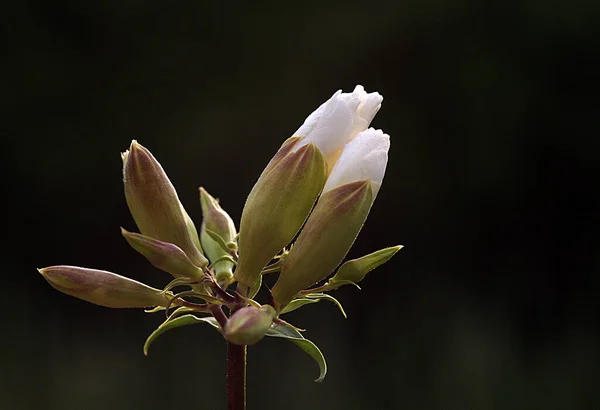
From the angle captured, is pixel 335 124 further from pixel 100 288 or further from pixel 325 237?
pixel 100 288

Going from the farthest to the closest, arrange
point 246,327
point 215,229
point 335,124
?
point 215,229 → point 335,124 → point 246,327

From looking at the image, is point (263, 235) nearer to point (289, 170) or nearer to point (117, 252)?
point (289, 170)

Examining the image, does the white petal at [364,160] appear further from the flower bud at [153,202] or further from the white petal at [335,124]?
the flower bud at [153,202]

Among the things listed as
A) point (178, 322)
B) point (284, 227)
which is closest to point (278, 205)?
point (284, 227)

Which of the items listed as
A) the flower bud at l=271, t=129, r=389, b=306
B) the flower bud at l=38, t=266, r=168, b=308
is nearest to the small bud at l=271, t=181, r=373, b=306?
the flower bud at l=271, t=129, r=389, b=306

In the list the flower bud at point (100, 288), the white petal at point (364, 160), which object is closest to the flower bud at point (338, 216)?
the white petal at point (364, 160)

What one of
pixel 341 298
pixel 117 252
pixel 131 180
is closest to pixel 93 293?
pixel 131 180

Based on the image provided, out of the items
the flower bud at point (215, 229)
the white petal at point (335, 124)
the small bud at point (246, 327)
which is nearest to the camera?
the small bud at point (246, 327)
